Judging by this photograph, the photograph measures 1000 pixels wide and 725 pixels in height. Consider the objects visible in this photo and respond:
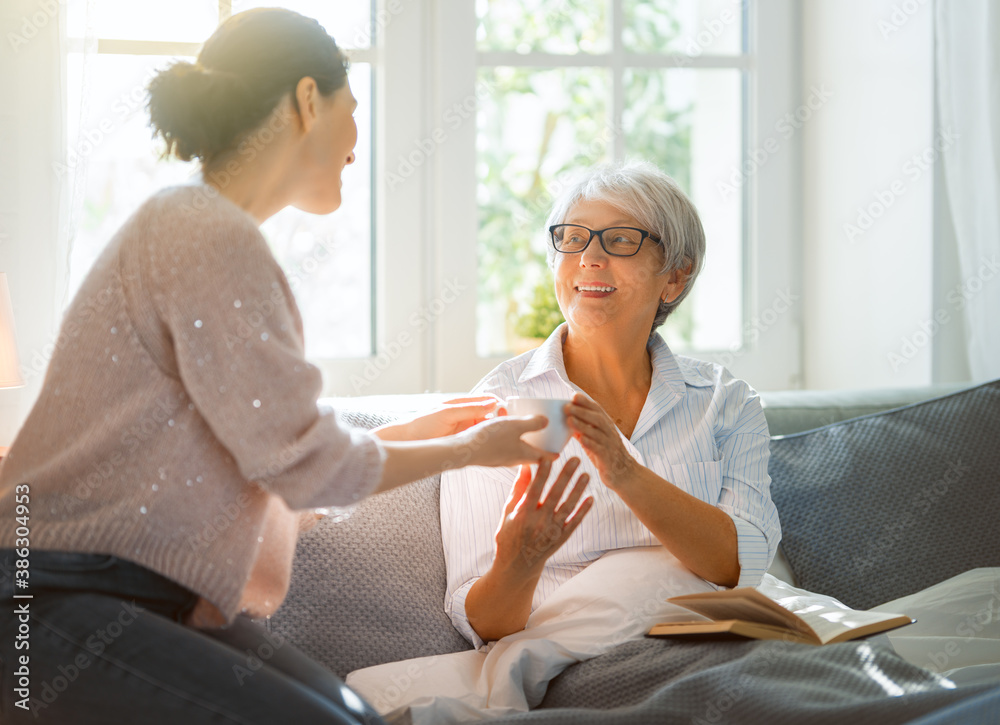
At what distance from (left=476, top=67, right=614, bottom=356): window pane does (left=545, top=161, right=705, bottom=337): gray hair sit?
3.33ft

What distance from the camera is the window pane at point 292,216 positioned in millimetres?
2389

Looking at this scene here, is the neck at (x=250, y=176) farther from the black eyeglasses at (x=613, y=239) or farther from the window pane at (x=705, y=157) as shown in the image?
the window pane at (x=705, y=157)

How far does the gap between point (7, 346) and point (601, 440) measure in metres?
1.39

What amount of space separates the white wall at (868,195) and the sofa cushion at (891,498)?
1.98 feet

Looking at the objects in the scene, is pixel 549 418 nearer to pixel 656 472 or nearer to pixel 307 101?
pixel 656 472

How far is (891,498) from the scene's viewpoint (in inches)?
74.9

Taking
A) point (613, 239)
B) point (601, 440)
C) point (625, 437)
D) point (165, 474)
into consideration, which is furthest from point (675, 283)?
point (165, 474)

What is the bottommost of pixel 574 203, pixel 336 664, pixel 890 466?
pixel 336 664

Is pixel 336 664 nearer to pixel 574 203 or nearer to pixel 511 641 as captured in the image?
pixel 511 641

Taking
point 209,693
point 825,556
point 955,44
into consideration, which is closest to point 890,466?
point 825,556

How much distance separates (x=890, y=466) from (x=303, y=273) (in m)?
1.71

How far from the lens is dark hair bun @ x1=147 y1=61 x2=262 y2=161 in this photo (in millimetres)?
1112

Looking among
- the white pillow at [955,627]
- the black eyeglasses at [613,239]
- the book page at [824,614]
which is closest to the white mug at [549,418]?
the book page at [824,614]

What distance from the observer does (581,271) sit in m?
1.70
